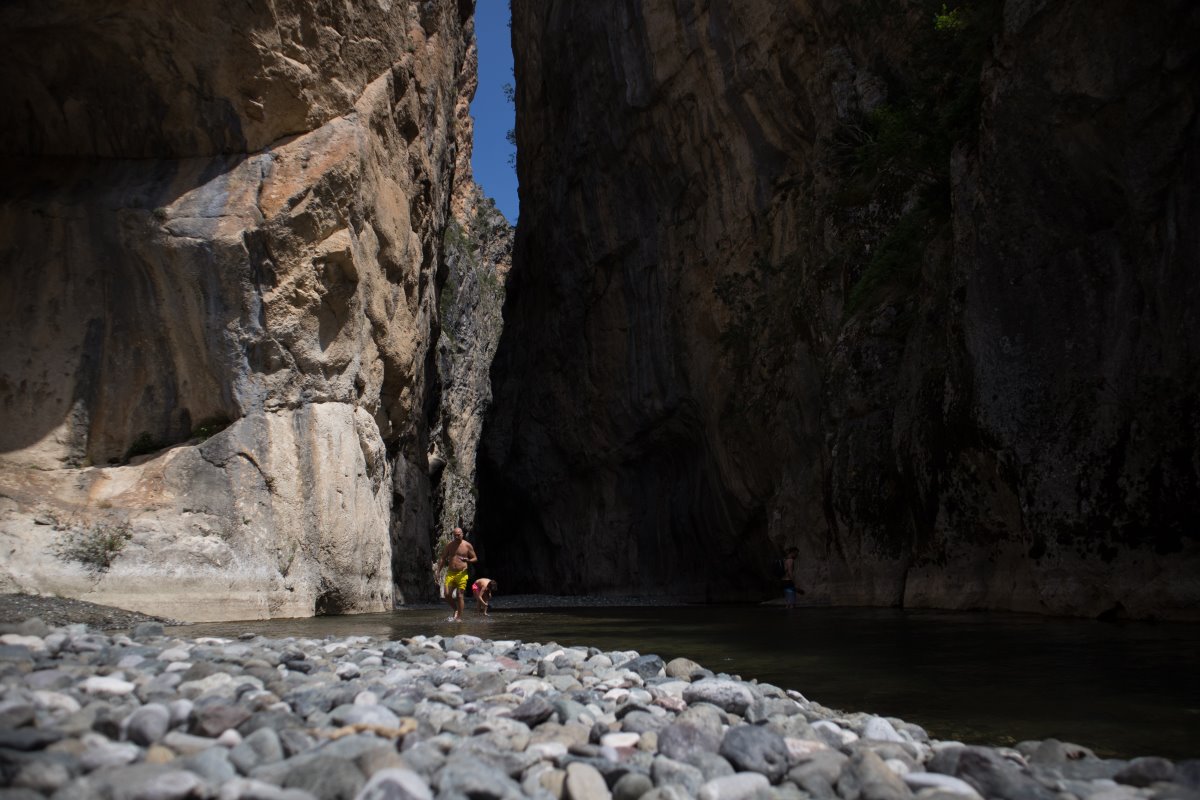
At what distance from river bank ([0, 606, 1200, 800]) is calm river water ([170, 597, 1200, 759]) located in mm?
592

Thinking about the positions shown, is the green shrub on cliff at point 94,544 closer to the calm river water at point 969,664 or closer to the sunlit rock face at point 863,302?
the calm river water at point 969,664

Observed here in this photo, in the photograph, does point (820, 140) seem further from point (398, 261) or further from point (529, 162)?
point (529, 162)

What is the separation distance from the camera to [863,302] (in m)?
16.9

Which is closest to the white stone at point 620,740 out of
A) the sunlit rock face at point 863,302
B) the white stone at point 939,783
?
the white stone at point 939,783

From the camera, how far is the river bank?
104 inches

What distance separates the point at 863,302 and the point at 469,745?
15.2m

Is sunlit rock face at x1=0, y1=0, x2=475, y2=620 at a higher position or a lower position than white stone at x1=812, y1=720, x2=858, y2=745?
higher

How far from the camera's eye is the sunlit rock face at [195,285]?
12180 millimetres

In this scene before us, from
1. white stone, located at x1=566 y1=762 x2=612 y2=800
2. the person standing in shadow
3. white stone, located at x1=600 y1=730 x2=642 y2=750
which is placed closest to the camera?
white stone, located at x1=566 y1=762 x2=612 y2=800

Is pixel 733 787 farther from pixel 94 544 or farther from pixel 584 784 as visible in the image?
pixel 94 544

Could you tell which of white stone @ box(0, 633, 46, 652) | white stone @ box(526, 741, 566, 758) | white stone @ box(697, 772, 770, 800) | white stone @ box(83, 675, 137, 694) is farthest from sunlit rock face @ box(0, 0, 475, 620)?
white stone @ box(697, 772, 770, 800)

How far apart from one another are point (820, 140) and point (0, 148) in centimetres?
1590

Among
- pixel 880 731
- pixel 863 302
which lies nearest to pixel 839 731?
pixel 880 731

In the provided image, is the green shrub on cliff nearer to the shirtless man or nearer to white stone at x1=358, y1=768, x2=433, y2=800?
the shirtless man
